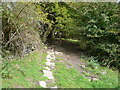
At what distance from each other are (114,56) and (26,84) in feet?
11.0

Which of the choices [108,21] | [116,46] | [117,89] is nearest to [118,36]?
[116,46]

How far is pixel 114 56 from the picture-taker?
471 centimetres

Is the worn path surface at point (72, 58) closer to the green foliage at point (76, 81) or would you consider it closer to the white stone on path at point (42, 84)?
the green foliage at point (76, 81)

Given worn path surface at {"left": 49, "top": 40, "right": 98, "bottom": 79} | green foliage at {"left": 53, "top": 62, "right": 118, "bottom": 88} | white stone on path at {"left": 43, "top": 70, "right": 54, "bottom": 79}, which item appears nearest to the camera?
green foliage at {"left": 53, "top": 62, "right": 118, "bottom": 88}

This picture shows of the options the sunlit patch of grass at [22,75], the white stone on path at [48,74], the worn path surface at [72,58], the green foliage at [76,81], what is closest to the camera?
the sunlit patch of grass at [22,75]

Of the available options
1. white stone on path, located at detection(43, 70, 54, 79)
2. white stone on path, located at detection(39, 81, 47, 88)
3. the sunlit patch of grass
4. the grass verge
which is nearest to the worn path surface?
the grass verge

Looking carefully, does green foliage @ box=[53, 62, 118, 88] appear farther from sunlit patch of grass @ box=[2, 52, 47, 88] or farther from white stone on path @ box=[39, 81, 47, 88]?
sunlit patch of grass @ box=[2, 52, 47, 88]

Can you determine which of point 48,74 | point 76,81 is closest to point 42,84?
point 48,74

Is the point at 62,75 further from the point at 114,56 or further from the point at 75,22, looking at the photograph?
the point at 75,22

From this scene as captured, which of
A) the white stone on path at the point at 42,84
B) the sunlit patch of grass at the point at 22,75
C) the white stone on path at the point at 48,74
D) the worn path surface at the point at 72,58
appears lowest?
the worn path surface at the point at 72,58

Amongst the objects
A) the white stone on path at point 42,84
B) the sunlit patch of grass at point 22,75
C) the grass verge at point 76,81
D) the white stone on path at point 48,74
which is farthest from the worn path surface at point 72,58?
the white stone on path at point 42,84

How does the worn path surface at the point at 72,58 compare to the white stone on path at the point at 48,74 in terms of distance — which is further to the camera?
the worn path surface at the point at 72,58

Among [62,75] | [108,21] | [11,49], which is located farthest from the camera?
[108,21]

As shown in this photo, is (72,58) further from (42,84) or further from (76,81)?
(42,84)
